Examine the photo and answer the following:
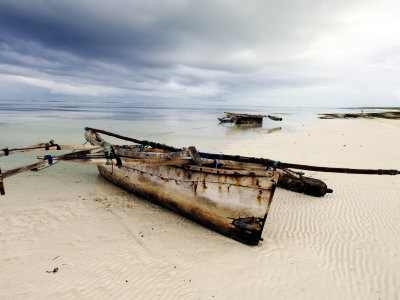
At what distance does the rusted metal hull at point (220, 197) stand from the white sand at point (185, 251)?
0.35 m

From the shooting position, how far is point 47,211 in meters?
5.77

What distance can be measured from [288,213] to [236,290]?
3166mm

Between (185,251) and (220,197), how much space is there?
1305 millimetres

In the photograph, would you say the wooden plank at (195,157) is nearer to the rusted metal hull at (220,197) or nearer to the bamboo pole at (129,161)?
the bamboo pole at (129,161)

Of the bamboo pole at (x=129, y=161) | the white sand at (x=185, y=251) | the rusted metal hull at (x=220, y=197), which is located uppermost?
the bamboo pole at (x=129, y=161)

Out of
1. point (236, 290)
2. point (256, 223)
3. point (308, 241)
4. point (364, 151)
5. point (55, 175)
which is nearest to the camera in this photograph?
point (236, 290)

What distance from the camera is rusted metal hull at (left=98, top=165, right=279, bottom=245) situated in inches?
167

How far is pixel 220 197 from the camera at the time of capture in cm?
464

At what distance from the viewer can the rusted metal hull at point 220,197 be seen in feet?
14.0

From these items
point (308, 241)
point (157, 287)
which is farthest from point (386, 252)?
point (157, 287)

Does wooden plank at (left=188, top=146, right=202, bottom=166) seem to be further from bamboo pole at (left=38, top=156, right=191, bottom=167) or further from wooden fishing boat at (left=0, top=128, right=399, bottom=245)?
bamboo pole at (left=38, top=156, right=191, bottom=167)

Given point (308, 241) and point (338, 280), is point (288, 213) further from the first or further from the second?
point (338, 280)

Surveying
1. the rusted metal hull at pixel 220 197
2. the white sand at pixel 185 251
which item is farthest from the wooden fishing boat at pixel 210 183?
the white sand at pixel 185 251

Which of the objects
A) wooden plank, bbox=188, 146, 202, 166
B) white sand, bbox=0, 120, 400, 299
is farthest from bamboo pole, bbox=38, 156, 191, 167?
white sand, bbox=0, 120, 400, 299
